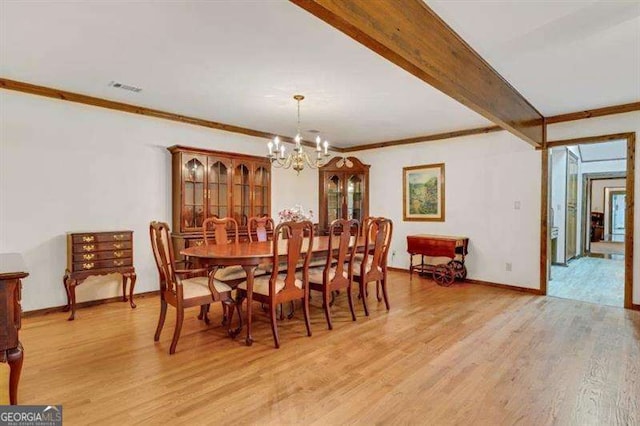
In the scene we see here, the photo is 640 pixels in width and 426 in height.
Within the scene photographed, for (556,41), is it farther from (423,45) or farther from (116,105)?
(116,105)

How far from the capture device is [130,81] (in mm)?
3490

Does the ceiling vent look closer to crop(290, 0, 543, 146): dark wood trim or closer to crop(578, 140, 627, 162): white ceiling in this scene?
crop(290, 0, 543, 146): dark wood trim

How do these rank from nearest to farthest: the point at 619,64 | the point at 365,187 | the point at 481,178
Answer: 1. the point at 619,64
2. the point at 481,178
3. the point at 365,187

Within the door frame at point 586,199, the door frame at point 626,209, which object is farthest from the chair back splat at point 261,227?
the door frame at point 586,199

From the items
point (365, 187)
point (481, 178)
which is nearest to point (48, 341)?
point (365, 187)

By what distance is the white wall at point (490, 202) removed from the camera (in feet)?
16.1

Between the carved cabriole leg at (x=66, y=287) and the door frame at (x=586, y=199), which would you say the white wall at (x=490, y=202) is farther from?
the carved cabriole leg at (x=66, y=287)

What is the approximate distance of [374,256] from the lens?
395 centimetres

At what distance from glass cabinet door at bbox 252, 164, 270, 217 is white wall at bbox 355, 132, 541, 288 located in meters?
2.47

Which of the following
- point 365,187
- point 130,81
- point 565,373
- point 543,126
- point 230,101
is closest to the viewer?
point 565,373

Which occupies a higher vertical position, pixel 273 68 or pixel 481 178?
pixel 273 68

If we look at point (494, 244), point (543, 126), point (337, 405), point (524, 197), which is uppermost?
point (543, 126)

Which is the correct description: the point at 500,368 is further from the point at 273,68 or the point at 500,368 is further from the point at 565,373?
the point at 273,68

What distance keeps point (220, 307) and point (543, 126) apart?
15.6ft
